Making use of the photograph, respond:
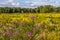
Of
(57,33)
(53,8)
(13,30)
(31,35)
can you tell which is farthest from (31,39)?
(53,8)

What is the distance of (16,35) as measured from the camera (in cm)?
796

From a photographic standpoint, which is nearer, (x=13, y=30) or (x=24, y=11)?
(x=13, y=30)

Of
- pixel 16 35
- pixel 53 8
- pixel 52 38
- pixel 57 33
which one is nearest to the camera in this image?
pixel 16 35

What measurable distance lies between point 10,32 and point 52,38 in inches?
57.2

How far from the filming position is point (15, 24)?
9570 mm

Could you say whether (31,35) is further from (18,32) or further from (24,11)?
(24,11)

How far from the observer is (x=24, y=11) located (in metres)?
67.6

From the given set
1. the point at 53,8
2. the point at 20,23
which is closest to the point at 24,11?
the point at 53,8

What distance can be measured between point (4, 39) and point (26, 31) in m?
1.11

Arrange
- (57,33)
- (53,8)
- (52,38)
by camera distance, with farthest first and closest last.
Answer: (53,8) → (57,33) → (52,38)

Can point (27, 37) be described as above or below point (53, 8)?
above

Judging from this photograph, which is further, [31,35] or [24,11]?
[24,11]

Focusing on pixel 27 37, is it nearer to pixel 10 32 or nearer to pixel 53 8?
pixel 10 32

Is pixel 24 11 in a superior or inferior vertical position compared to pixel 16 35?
inferior
